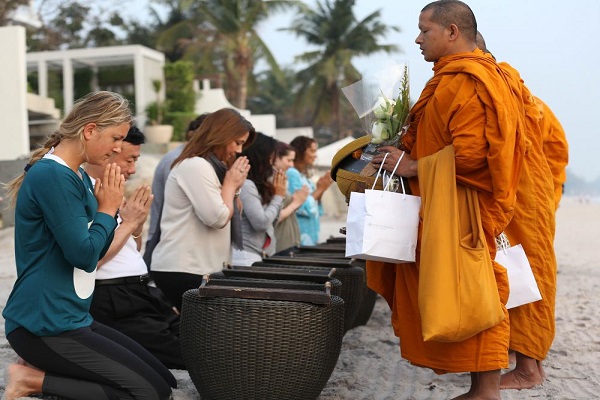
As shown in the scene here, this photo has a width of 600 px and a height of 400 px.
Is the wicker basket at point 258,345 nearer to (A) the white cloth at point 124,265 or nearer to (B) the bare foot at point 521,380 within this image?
(A) the white cloth at point 124,265

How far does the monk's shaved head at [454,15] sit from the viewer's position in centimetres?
426

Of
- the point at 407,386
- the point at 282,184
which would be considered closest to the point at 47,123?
the point at 282,184

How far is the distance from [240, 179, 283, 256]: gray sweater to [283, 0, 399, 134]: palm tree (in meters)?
40.4

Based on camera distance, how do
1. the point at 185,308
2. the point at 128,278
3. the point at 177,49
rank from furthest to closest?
the point at 177,49 → the point at 128,278 → the point at 185,308

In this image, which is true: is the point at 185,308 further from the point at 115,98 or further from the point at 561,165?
the point at 561,165

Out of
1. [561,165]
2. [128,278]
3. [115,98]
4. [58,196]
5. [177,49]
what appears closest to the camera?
[58,196]

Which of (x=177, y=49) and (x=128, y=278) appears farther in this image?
(x=177, y=49)

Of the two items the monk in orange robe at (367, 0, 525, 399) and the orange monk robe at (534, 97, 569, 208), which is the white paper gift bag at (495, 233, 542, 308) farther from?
the orange monk robe at (534, 97, 569, 208)

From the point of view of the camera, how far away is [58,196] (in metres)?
3.51

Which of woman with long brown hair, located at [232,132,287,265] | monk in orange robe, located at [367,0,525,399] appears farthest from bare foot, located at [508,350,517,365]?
woman with long brown hair, located at [232,132,287,265]

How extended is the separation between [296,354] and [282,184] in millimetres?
2690

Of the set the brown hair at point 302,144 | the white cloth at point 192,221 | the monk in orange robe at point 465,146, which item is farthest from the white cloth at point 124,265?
the brown hair at point 302,144

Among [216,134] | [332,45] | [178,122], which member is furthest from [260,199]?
[332,45]

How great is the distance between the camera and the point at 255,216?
6297mm
